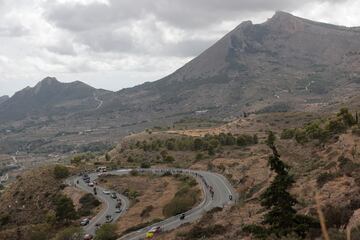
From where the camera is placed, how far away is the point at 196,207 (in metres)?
75.3

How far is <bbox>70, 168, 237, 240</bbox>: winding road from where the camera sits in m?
63.8

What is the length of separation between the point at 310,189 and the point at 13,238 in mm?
58162

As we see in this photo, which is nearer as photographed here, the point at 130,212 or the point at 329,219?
the point at 329,219

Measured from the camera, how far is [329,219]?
29141mm

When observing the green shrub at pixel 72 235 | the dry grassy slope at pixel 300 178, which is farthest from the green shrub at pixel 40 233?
the dry grassy slope at pixel 300 178

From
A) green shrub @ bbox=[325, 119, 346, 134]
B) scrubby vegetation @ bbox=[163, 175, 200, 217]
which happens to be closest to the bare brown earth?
scrubby vegetation @ bbox=[163, 175, 200, 217]

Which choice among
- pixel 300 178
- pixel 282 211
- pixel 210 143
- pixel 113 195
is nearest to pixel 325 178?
pixel 300 178

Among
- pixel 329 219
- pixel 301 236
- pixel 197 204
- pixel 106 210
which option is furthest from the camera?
pixel 106 210

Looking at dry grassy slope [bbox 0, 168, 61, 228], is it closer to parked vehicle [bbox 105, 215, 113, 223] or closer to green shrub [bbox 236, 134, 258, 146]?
parked vehicle [bbox 105, 215, 113, 223]

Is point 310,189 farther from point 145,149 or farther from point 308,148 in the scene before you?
point 145,149

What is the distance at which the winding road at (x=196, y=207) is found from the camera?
2514 inches

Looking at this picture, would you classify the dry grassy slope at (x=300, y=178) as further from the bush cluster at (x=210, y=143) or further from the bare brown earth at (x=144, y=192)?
the bush cluster at (x=210, y=143)

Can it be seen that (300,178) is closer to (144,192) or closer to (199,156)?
(144,192)

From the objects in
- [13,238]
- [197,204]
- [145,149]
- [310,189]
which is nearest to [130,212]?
[197,204]
